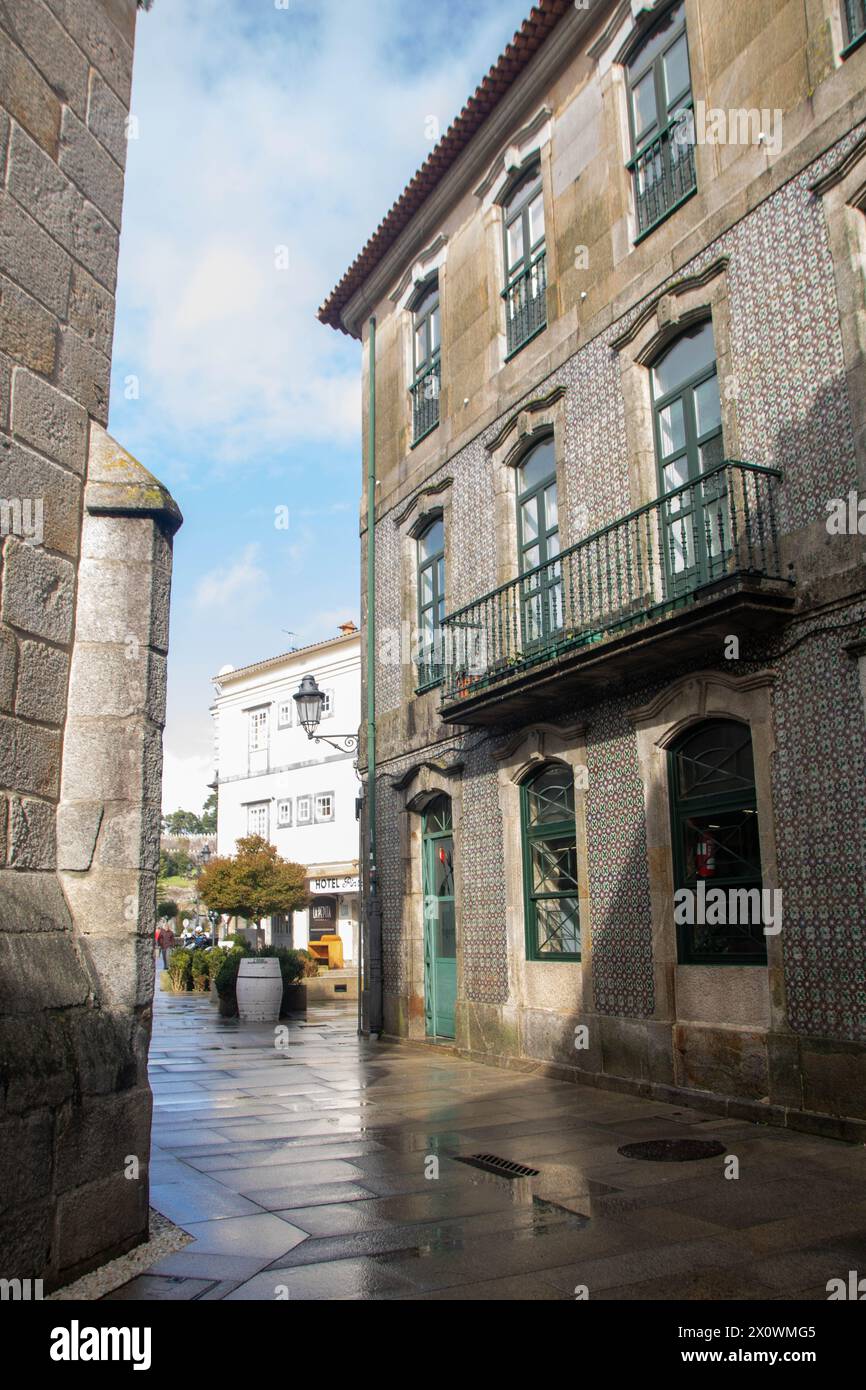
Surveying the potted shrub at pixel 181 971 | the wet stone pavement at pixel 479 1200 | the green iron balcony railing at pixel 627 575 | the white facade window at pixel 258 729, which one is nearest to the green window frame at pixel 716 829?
the green iron balcony railing at pixel 627 575

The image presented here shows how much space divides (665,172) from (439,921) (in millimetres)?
8992

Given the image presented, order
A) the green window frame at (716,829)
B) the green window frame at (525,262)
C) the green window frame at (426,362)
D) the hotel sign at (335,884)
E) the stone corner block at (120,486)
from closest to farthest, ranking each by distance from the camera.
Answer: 1. the stone corner block at (120,486)
2. the green window frame at (716,829)
3. the green window frame at (525,262)
4. the green window frame at (426,362)
5. the hotel sign at (335,884)

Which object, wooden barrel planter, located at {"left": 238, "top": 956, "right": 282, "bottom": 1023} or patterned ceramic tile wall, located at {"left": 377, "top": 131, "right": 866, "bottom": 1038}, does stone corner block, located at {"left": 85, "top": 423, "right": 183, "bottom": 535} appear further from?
wooden barrel planter, located at {"left": 238, "top": 956, "right": 282, "bottom": 1023}

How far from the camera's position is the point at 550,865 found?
38.0 ft

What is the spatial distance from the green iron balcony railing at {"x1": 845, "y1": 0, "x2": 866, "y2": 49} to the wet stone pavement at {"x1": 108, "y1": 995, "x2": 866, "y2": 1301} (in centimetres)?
812

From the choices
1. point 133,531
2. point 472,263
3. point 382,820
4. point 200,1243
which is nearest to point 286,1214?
point 200,1243

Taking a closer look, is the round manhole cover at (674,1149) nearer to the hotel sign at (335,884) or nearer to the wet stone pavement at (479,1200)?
the wet stone pavement at (479,1200)

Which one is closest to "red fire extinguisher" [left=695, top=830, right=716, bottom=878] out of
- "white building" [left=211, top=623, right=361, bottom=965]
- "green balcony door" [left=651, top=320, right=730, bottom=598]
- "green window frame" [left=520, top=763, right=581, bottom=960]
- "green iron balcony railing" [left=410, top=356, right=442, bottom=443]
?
"green window frame" [left=520, top=763, right=581, bottom=960]

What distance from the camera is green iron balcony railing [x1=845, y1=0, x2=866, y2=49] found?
327 inches

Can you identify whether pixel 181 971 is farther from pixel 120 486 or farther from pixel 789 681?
pixel 120 486

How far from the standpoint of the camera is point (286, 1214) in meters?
5.46

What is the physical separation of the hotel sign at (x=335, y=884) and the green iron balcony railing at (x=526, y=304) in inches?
890

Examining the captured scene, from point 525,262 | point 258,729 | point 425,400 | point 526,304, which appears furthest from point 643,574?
point 258,729

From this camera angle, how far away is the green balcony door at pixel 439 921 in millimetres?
13641
